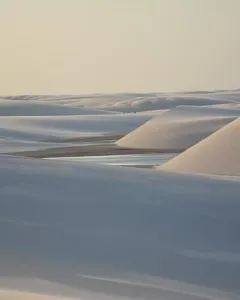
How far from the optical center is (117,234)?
326cm

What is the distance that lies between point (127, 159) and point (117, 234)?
6.25 m

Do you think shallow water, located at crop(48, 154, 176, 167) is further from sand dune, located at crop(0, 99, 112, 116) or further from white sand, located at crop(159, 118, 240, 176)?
sand dune, located at crop(0, 99, 112, 116)

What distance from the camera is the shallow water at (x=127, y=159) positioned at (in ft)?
28.4

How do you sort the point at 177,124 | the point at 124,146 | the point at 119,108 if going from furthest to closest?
the point at 119,108, the point at 177,124, the point at 124,146

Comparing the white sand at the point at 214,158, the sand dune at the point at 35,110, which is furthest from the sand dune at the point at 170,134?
the sand dune at the point at 35,110

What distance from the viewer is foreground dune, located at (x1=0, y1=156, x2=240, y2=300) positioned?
103 inches

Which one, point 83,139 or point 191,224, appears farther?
point 83,139

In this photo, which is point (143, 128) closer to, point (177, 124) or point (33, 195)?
point (177, 124)

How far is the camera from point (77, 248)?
3.06 meters

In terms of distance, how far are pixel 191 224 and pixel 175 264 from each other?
1.92 feet

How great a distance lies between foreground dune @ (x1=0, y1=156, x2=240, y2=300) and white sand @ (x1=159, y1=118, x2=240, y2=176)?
7.60 ft

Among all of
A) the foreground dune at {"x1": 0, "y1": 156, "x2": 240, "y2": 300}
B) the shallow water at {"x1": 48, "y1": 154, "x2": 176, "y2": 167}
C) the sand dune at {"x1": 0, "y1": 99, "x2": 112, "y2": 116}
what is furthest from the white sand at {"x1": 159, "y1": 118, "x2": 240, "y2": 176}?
the sand dune at {"x1": 0, "y1": 99, "x2": 112, "y2": 116}

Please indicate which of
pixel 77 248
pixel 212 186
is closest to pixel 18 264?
pixel 77 248

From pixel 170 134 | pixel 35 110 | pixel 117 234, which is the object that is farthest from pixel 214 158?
pixel 35 110
